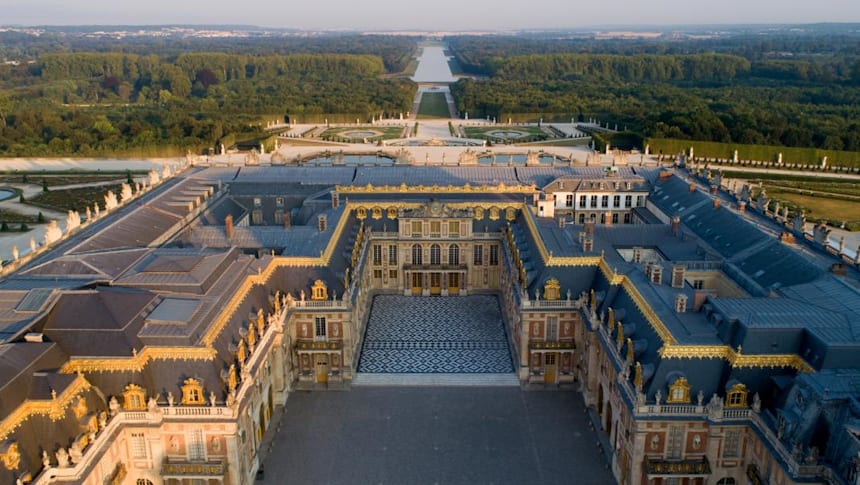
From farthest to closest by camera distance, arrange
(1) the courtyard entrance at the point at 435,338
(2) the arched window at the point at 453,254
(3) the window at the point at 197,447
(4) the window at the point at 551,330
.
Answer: (2) the arched window at the point at 453,254 → (1) the courtyard entrance at the point at 435,338 → (4) the window at the point at 551,330 → (3) the window at the point at 197,447

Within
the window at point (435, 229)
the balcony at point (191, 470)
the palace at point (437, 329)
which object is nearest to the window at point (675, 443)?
the palace at point (437, 329)

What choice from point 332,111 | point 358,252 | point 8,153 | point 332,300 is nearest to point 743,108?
point 332,111

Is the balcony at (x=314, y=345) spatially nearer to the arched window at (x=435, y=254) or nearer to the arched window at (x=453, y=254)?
the arched window at (x=435, y=254)

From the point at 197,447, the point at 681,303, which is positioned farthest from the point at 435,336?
the point at 197,447

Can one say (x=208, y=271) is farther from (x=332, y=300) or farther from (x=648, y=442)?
(x=648, y=442)

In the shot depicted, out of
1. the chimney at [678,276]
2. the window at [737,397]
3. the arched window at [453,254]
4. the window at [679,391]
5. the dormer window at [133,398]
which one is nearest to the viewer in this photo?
the window at [737,397]
